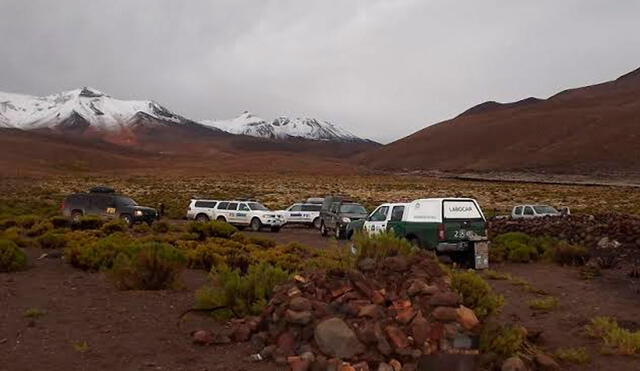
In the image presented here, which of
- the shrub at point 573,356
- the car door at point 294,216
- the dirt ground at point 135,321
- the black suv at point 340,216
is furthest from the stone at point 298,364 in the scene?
the car door at point 294,216

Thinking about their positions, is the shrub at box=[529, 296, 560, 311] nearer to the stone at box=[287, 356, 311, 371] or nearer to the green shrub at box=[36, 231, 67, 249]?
the stone at box=[287, 356, 311, 371]

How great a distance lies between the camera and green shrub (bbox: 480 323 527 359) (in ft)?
27.3

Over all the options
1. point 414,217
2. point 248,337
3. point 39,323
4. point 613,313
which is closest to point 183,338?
point 248,337

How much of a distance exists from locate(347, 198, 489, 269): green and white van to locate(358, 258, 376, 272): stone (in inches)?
331

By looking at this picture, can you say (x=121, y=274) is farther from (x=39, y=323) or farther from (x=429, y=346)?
(x=429, y=346)

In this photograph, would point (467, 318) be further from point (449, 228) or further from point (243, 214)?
point (243, 214)

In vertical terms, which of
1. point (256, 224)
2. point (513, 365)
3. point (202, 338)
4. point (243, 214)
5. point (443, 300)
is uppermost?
point (443, 300)

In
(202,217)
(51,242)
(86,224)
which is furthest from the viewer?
(202,217)

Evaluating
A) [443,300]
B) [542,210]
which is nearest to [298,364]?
[443,300]

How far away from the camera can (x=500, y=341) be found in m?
8.32

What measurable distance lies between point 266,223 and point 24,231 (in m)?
13.0

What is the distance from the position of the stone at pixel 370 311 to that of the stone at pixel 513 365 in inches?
62.6

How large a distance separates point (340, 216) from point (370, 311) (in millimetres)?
21760

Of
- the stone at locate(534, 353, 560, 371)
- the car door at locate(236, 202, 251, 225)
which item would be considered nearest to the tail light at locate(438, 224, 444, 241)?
the stone at locate(534, 353, 560, 371)
